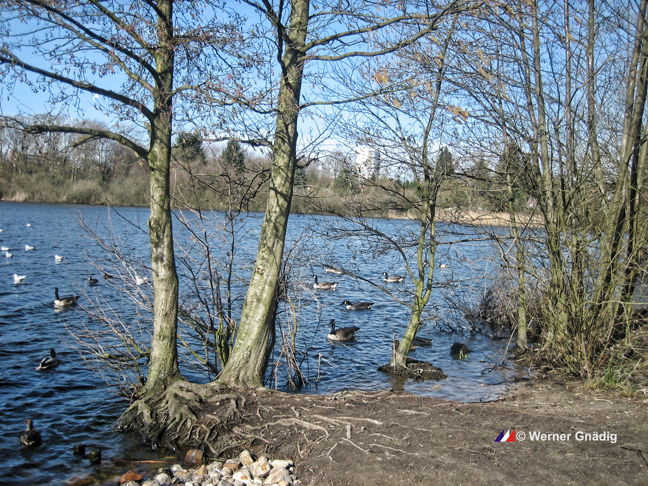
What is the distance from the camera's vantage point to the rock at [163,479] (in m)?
5.35

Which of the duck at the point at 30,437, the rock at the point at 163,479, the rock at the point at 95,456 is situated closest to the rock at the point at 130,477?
the rock at the point at 163,479

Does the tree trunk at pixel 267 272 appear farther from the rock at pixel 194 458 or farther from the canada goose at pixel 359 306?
the canada goose at pixel 359 306

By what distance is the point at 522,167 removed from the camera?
845cm

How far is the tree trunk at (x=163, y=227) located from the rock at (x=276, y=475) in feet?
7.55

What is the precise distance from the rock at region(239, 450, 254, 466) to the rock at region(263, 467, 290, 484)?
44 centimetres

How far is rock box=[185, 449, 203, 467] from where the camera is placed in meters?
5.83

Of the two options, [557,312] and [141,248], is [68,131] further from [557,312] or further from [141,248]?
[141,248]

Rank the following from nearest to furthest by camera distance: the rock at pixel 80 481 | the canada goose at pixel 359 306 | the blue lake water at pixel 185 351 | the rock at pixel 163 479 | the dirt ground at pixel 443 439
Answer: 1. the dirt ground at pixel 443 439
2. the rock at pixel 163 479
3. the rock at pixel 80 481
4. the blue lake water at pixel 185 351
5. the canada goose at pixel 359 306

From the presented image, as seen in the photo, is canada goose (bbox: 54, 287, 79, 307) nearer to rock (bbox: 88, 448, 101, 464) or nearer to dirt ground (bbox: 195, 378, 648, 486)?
rock (bbox: 88, 448, 101, 464)

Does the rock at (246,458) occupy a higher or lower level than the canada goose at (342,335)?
higher

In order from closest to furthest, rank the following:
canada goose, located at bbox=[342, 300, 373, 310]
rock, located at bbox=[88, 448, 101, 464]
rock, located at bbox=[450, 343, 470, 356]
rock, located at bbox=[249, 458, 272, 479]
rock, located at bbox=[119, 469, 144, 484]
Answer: rock, located at bbox=[249, 458, 272, 479] → rock, located at bbox=[119, 469, 144, 484] → rock, located at bbox=[88, 448, 101, 464] → rock, located at bbox=[450, 343, 470, 356] → canada goose, located at bbox=[342, 300, 373, 310]

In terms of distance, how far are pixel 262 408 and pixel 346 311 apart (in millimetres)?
10258

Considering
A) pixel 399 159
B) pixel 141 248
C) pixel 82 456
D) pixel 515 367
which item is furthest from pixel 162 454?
pixel 141 248

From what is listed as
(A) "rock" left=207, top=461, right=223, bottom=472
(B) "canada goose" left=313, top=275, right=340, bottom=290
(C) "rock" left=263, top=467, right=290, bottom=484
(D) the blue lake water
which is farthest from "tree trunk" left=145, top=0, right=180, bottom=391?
(B) "canada goose" left=313, top=275, right=340, bottom=290
